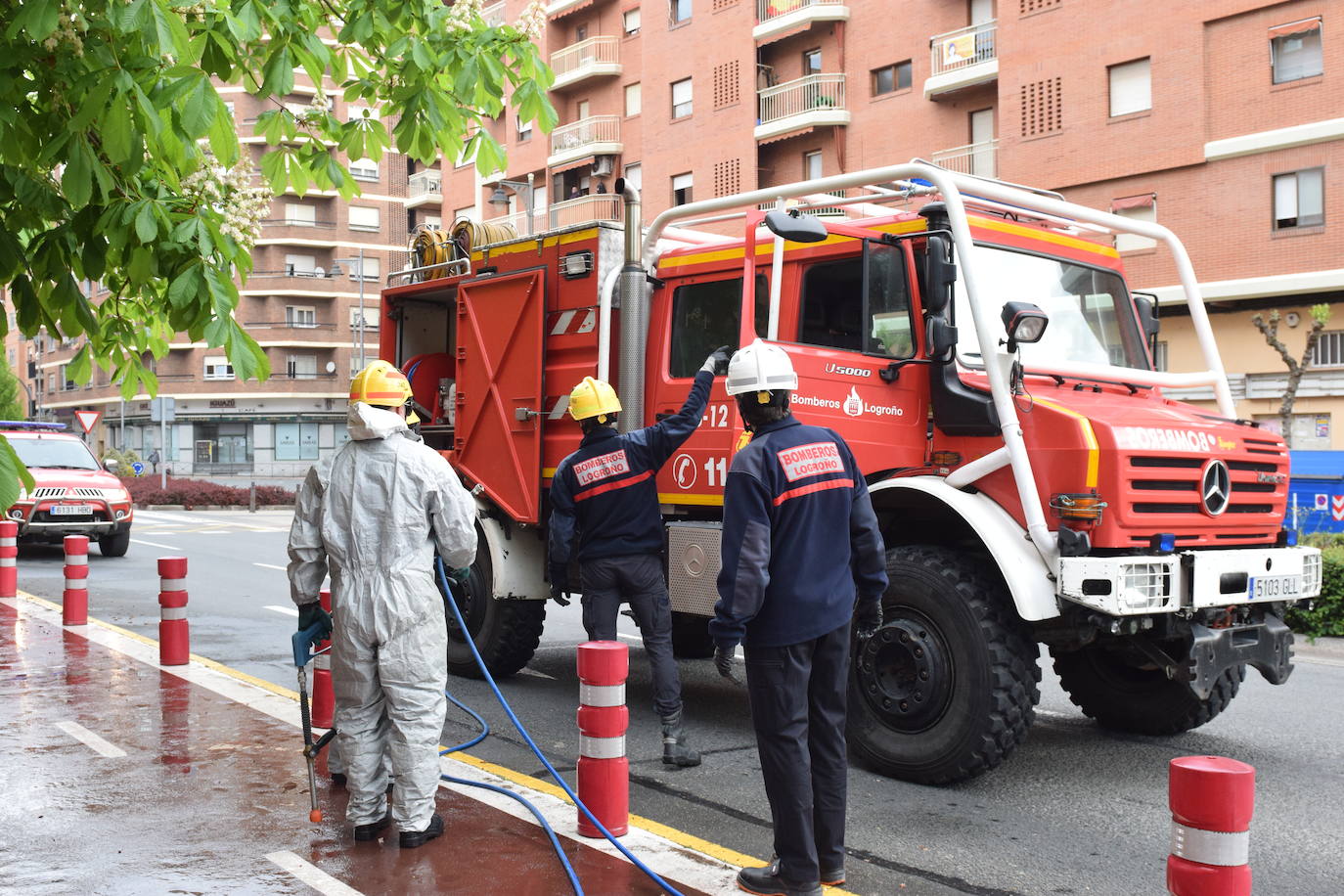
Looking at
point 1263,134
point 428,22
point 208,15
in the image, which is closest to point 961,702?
point 428,22

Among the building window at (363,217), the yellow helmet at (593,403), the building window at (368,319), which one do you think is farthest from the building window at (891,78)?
the building window at (363,217)

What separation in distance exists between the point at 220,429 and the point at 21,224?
2612 inches

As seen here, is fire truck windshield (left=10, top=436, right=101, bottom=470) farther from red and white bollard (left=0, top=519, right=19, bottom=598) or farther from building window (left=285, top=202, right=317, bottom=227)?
building window (left=285, top=202, right=317, bottom=227)

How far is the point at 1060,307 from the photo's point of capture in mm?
6875

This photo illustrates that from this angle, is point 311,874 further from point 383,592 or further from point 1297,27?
point 1297,27

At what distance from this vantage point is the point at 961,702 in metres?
5.80

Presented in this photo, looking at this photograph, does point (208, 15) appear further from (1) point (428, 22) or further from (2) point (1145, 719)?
(2) point (1145, 719)

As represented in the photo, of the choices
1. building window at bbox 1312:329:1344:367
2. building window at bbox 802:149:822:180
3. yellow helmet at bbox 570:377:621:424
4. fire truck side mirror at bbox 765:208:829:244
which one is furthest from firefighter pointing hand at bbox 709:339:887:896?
building window at bbox 802:149:822:180

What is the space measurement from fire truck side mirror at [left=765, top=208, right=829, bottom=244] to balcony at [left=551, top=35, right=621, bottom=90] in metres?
35.1

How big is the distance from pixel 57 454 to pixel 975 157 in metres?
19.9

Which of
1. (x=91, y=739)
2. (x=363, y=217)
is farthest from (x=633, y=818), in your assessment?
(x=363, y=217)

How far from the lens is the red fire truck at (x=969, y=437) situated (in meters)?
→ 5.76

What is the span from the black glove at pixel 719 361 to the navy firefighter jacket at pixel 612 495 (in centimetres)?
14

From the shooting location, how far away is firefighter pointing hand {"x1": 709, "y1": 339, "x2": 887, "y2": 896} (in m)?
4.31
